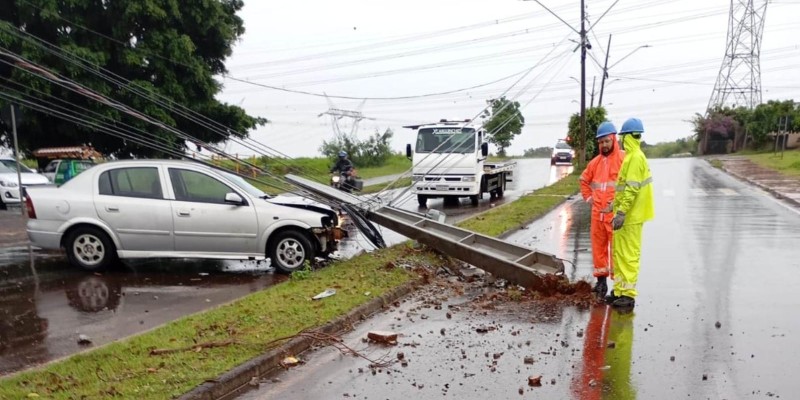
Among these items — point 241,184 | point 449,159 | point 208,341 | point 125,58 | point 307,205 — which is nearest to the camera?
point 208,341

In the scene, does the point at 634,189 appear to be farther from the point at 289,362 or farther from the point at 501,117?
the point at 501,117

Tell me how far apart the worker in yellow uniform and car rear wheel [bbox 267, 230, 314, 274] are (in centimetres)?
432

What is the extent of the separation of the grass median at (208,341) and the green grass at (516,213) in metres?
4.54

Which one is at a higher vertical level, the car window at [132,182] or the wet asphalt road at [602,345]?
the car window at [132,182]

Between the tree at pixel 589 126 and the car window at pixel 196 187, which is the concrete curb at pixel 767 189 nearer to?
the tree at pixel 589 126

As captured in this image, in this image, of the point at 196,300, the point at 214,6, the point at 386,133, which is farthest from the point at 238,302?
the point at 386,133

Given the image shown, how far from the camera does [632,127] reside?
743 centimetres

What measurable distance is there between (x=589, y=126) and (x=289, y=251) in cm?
2945

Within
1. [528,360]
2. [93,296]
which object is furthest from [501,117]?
[528,360]

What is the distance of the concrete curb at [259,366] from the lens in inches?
191

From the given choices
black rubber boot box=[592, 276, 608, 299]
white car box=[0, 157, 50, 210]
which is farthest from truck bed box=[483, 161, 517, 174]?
black rubber boot box=[592, 276, 608, 299]

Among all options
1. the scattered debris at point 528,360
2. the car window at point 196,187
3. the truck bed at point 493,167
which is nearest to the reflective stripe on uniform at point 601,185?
the scattered debris at point 528,360

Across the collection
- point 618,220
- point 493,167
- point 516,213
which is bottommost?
point 516,213

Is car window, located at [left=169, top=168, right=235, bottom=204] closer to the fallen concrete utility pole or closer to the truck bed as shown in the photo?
the fallen concrete utility pole
